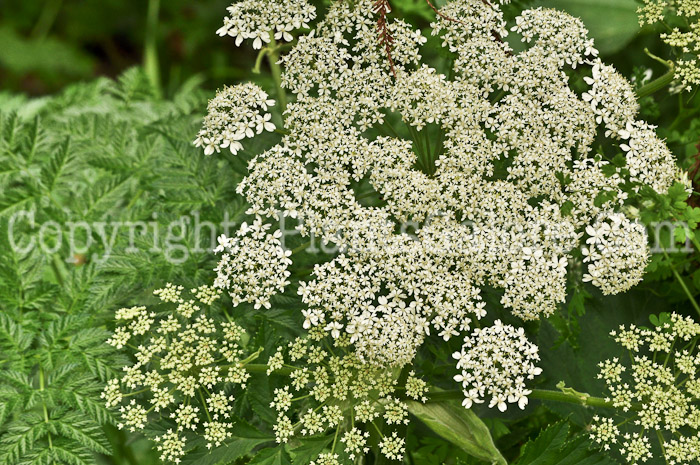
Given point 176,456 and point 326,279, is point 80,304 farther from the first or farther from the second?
point 326,279

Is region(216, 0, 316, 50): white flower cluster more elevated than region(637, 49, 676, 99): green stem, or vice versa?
region(216, 0, 316, 50): white flower cluster

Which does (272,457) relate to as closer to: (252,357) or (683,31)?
(252,357)

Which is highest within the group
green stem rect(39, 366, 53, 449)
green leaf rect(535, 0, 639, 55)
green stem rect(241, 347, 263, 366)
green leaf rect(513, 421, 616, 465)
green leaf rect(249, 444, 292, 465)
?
green leaf rect(535, 0, 639, 55)

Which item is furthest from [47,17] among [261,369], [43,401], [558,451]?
[558,451]

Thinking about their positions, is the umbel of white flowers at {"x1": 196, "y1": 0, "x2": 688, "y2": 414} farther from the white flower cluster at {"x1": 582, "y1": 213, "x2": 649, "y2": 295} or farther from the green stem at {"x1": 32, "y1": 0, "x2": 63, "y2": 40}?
the green stem at {"x1": 32, "y1": 0, "x2": 63, "y2": 40}

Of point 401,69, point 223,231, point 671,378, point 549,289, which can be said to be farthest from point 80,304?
point 671,378

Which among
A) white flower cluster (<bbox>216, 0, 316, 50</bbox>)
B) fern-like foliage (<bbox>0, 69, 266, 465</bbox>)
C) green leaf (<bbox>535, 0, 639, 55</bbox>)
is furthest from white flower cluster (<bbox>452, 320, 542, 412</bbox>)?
green leaf (<bbox>535, 0, 639, 55</bbox>)
